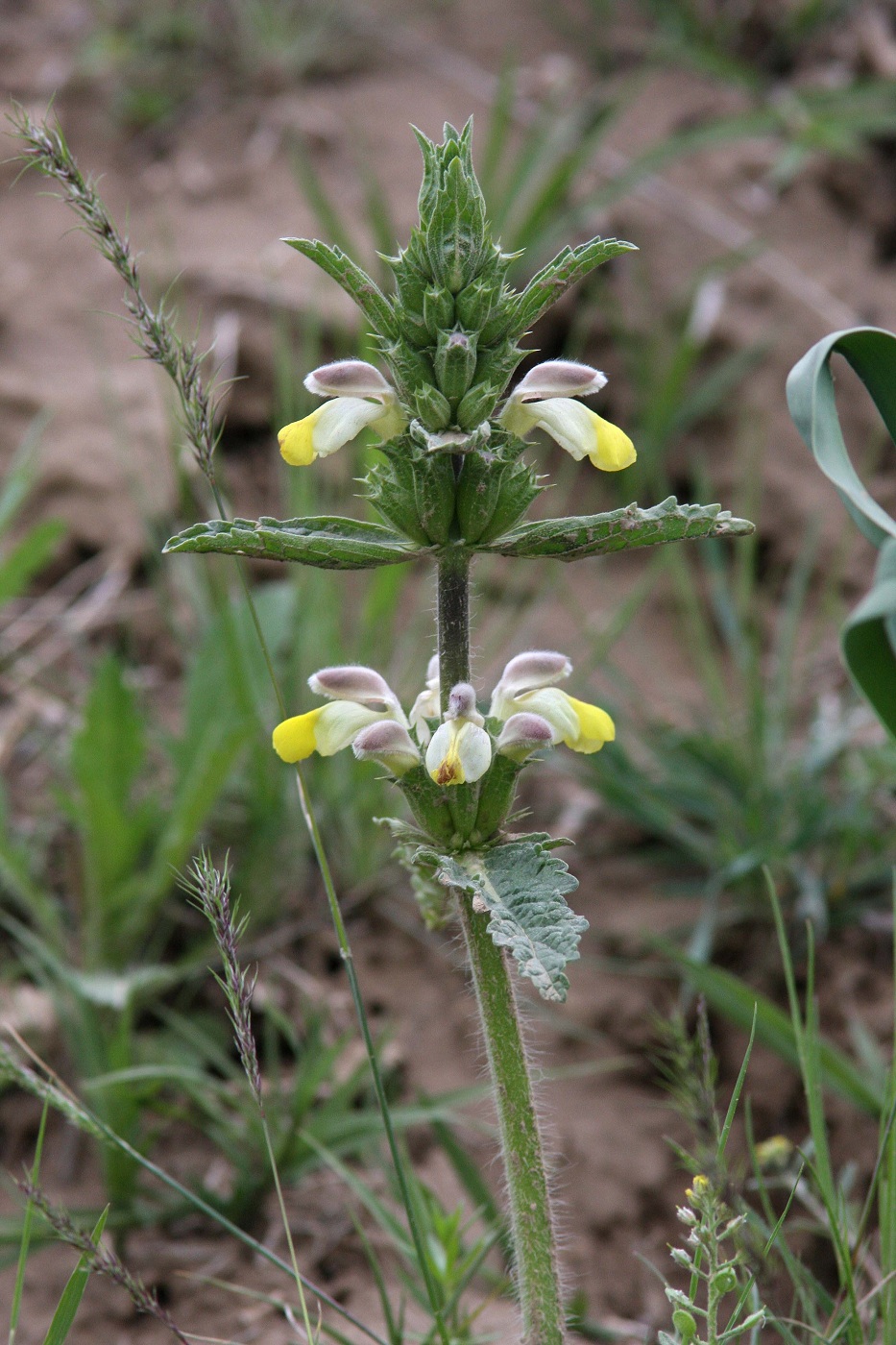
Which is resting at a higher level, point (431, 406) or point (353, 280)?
point (353, 280)

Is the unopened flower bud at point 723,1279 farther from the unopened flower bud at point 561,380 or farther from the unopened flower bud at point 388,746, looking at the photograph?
the unopened flower bud at point 561,380

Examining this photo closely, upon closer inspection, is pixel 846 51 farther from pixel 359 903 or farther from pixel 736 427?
pixel 359 903

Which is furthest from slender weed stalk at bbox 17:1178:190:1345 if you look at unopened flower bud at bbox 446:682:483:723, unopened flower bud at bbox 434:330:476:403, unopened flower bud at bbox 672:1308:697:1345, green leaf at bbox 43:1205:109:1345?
unopened flower bud at bbox 434:330:476:403

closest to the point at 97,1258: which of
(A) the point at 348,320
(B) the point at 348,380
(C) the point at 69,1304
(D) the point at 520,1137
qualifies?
(C) the point at 69,1304

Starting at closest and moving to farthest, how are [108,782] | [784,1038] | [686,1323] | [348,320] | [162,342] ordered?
1. [686,1323]
2. [162,342]
3. [784,1038]
4. [108,782]
5. [348,320]

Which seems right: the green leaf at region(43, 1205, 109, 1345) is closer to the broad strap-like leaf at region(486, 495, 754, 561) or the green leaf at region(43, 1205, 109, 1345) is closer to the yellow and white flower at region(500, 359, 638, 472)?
the broad strap-like leaf at region(486, 495, 754, 561)

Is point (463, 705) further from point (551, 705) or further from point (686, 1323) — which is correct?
point (686, 1323)
